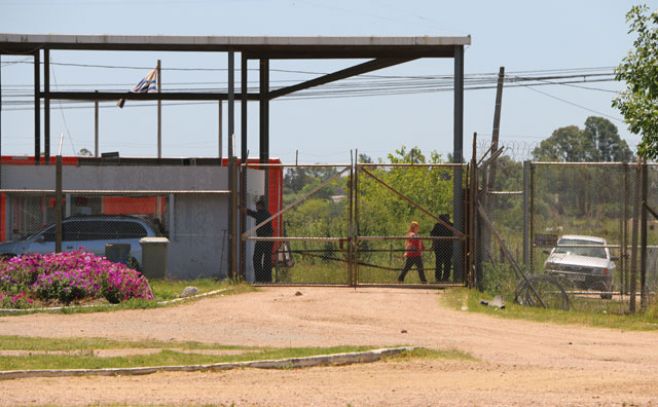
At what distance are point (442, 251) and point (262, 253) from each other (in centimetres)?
391

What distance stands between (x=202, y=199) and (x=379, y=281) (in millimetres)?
→ 4380

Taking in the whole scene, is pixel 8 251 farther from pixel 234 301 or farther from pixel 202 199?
pixel 234 301

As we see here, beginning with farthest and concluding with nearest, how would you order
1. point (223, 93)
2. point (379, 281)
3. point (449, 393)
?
point (223, 93)
point (379, 281)
point (449, 393)

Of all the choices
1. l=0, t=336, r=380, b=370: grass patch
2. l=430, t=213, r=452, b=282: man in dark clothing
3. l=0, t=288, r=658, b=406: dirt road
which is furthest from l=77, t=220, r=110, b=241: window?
l=0, t=336, r=380, b=370: grass patch

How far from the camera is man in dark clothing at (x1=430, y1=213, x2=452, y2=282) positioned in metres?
24.6

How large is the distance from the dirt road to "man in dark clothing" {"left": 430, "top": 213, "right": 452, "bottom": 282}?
2.52 meters

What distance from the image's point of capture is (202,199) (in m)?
25.7

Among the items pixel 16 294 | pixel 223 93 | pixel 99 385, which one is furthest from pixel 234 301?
pixel 223 93

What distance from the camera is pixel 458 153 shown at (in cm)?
2491

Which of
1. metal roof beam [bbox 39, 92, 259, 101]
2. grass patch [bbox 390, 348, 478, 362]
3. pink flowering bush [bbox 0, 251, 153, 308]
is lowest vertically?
grass patch [bbox 390, 348, 478, 362]

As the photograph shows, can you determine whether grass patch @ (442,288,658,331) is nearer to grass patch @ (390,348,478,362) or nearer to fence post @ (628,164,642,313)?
fence post @ (628,164,642,313)

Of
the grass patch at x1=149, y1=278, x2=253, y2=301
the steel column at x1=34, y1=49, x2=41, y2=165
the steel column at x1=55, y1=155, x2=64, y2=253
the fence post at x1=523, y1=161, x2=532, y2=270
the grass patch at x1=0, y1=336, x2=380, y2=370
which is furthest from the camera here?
the steel column at x1=34, y1=49, x2=41, y2=165

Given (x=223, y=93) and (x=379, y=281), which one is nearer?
(x=379, y=281)

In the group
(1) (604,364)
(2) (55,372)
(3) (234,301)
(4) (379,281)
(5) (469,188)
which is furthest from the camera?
(4) (379,281)
